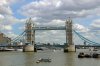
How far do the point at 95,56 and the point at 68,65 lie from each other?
48.9 meters

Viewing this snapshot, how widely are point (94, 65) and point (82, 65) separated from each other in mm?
3237

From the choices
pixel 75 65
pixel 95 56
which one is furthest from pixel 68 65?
pixel 95 56

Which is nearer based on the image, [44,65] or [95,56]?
[44,65]

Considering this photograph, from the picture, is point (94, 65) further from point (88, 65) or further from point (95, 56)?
point (95, 56)

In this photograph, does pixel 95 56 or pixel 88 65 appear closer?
pixel 88 65

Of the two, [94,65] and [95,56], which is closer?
[94,65]

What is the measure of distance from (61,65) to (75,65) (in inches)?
160

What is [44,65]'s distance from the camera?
94.1m

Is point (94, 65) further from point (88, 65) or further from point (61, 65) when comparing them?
point (61, 65)

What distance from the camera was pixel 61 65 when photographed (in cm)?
9419

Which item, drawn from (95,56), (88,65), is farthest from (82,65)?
(95,56)

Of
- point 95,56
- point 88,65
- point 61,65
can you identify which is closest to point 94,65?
point 88,65

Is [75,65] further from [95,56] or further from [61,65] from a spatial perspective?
[95,56]

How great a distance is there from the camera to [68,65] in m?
95.5
